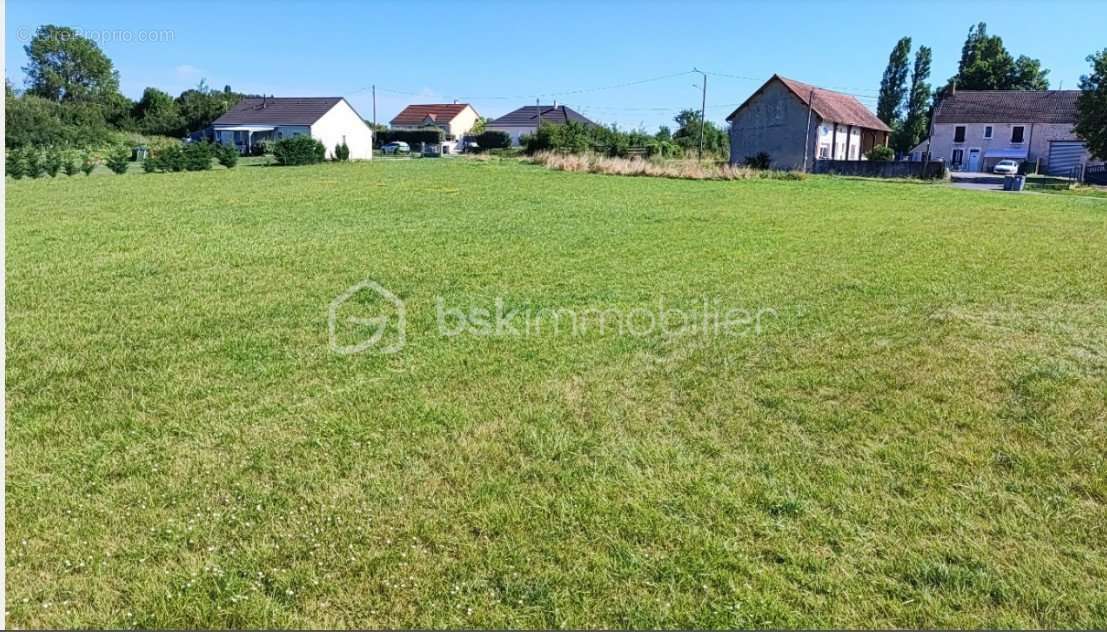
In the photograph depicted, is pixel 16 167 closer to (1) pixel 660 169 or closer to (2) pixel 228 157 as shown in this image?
(2) pixel 228 157

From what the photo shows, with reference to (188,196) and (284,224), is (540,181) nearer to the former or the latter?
(188,196)

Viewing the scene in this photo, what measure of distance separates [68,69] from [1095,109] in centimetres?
7614

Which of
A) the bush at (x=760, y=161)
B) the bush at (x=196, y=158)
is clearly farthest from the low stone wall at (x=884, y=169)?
the bush at (x=196, y=158)

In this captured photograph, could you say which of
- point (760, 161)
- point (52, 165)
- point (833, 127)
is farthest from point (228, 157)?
point (833, 127)

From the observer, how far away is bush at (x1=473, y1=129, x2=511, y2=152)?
5062cm

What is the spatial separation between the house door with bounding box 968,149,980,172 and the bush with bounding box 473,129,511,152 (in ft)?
108

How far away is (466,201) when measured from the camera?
616 inches

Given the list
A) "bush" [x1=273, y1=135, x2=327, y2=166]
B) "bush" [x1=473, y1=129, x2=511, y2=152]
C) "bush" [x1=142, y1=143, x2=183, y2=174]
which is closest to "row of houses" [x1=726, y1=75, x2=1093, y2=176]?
"bush" [x1=473, y1=129, x2=511, y2=152]

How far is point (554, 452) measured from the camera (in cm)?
360

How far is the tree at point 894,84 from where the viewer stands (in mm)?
58156

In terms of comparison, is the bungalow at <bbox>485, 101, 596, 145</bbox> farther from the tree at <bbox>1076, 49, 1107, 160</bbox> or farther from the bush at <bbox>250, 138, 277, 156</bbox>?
the tree at <bbox>1076, 49, 1107, 160</bbox>

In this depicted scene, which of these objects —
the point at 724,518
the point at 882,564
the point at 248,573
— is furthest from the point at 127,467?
the point at 882,564

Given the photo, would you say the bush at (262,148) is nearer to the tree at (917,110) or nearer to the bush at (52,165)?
the bush at (52,165)

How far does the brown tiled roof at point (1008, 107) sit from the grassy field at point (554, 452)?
46.3 metres
